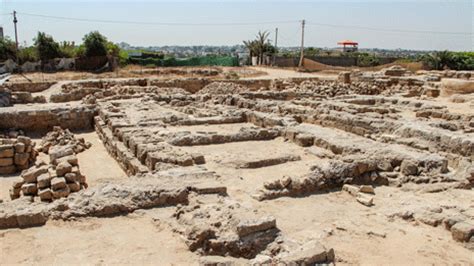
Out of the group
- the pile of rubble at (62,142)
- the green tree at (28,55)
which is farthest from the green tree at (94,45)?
the pile of rubble at (62,142)

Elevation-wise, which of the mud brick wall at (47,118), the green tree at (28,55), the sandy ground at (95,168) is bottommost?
the sandy ground at (95,168)

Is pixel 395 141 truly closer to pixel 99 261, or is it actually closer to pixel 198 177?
pixel 198 177

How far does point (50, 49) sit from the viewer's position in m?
36.5

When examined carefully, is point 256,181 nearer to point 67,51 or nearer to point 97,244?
point 97,244

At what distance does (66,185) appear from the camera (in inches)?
285

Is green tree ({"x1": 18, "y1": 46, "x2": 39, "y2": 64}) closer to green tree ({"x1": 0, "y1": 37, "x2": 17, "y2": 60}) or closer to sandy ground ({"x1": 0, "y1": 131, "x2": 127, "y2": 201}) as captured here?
green tree ({"x1": 0, "y1": 37, "x2": 17, "y2": 60})

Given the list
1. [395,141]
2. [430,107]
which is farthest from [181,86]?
[395,141]

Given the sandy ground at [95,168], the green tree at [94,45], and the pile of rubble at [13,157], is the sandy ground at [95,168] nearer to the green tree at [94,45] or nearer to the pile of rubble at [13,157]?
the pile of rubble at [13,157]

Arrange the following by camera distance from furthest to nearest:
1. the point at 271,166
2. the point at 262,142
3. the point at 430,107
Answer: the point at 430,107 < the point at 262,142 < the point at 271,166

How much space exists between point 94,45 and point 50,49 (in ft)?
13.8

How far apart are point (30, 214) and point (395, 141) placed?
27.3 ft

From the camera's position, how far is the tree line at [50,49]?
35.4 meters

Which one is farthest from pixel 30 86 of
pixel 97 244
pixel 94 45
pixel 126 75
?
pixel 97 244

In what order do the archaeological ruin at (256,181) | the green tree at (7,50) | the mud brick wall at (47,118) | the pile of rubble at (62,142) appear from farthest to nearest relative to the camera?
the green tree at (7,50), the mud brick wall at (47,118), the pile of rubble at (62,142), the archaeological ruin at (256,181)
